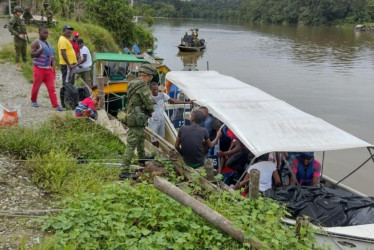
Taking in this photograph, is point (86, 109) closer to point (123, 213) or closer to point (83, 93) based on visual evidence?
point (83, 93)

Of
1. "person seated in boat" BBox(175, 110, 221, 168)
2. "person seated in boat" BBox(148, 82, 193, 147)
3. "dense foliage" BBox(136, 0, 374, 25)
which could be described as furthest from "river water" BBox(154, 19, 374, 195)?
"dense foliage" BBox(136, 0, 374, 25)

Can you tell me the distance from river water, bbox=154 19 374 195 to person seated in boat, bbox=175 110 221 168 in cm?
485

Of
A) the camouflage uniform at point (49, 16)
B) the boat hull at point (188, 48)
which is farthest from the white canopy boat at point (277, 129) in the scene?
the boat hull at point (188, 48)

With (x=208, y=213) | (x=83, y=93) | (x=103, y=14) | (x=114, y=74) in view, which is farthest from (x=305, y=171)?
(x=103, y=14)

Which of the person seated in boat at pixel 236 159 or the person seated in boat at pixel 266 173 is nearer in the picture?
the person seated in boat at pixel 266 173

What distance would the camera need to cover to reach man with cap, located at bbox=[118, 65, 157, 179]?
5742 mm

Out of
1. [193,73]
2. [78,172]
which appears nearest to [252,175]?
[78,172]

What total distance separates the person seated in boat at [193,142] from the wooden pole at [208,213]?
1.90 meters

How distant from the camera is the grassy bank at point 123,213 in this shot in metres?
3.91

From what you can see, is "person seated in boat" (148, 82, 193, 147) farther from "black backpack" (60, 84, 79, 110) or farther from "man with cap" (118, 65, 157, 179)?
"black backpack" (60, 84, 79, 110)

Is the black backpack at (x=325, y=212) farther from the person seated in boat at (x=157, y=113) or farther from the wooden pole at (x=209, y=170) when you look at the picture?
the person seated in boat at (x=157, y=113)

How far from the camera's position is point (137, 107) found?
5.84 meters

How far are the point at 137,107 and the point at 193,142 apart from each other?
1.03m

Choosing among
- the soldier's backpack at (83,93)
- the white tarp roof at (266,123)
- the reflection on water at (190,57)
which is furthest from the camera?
the reflection on water at (190,57)
